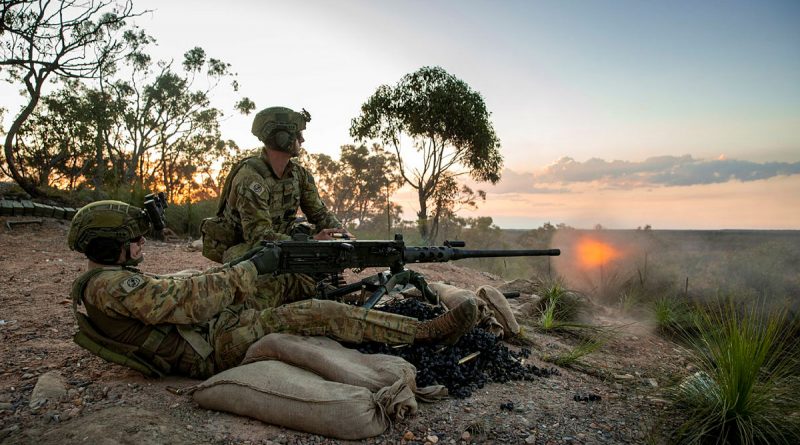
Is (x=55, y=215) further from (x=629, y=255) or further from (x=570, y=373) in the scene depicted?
(x=629, y=255)

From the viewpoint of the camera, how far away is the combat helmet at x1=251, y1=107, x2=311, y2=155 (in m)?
5.00

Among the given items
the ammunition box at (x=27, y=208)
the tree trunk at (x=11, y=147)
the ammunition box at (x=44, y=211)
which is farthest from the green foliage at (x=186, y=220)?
the tree trunk at (x=11, y=147)

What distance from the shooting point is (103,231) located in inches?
133

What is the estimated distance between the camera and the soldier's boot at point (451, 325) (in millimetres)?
3854

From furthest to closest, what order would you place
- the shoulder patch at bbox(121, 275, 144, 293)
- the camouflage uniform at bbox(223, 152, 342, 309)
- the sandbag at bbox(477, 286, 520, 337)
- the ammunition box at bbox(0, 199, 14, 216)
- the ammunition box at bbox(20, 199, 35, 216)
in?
the ammunition box at bbox(20, 199, 35, 216), the ammunition box at bbox(0, 199, 14, 216), the sandbag at bbox(477, 286, 520, 337), the camouflage uniform at bbox(223, 152, 342, 309), the shoulder patch at bbox(121, 275, 144, 293)

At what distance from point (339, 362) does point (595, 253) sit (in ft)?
42.0

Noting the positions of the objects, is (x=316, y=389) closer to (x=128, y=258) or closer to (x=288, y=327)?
(x=288, y=327)

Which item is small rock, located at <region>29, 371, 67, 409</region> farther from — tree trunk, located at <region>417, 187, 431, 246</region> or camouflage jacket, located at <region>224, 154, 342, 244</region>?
tree trunk, located at <region>417, 187, 431, 246</region>

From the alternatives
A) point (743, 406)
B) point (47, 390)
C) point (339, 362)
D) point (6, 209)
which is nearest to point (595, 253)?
point (743, 406)

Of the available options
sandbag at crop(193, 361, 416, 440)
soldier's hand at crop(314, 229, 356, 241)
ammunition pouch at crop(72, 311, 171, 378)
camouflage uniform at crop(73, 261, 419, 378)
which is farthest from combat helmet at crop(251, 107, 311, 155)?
sandbag at crop(193, 361, 416, 440)

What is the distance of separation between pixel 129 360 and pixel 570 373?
3.60 meters

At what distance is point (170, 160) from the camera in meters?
27.5

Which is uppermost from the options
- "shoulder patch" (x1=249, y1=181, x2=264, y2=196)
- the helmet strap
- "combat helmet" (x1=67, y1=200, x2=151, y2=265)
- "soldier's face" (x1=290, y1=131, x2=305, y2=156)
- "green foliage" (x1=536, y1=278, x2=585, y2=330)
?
"soldier's face" (x1=290, y1=131, x2=305, y2=156)

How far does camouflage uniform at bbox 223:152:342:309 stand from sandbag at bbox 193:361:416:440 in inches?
49.0
